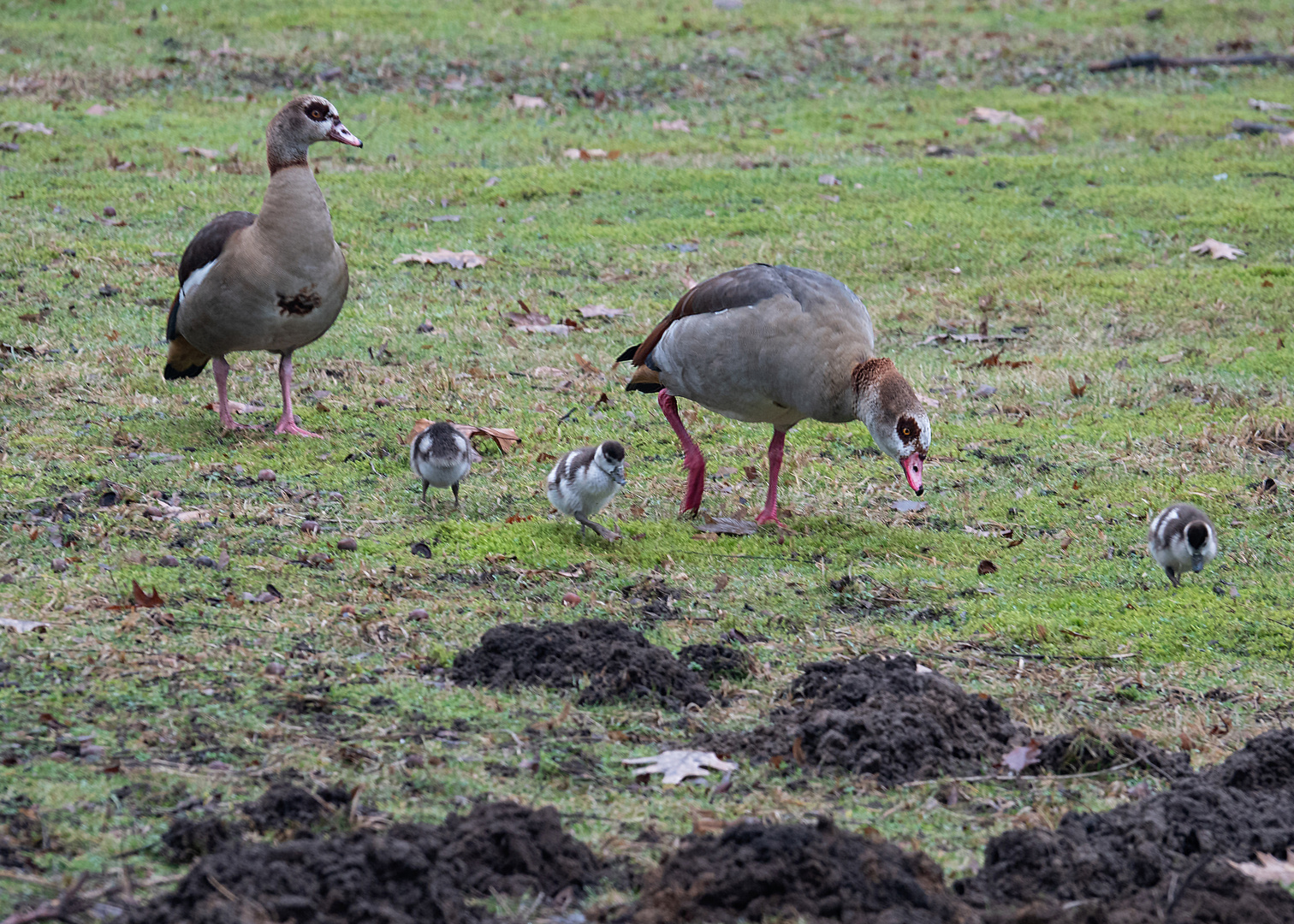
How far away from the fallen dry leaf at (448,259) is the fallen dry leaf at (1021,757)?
947 centimetres

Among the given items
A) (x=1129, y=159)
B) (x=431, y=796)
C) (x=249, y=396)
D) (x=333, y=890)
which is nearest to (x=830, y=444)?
(x=249, y=396)

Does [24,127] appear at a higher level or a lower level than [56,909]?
higher

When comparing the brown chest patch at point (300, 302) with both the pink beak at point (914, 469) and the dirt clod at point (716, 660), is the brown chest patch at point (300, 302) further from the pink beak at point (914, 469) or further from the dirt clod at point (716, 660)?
the dirt clod at point (716, 660)

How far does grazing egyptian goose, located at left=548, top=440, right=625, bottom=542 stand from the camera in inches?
269

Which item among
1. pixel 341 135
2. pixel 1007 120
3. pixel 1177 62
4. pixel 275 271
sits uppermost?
pixel 1177 62

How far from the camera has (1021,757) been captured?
4.96 m

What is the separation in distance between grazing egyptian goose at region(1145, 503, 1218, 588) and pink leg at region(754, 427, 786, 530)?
2.07 meters

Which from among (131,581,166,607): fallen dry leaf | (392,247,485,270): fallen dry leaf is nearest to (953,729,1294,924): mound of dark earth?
(131,581,166,607): fallen dry leaf

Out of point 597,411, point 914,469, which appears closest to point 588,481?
point 914,469

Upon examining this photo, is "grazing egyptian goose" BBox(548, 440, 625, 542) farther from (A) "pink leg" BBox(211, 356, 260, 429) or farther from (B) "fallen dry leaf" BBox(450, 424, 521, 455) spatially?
(A) "pink leg" BBox(211, 356, 260, 429)

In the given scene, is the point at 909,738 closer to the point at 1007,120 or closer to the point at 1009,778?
the point at 1009,778

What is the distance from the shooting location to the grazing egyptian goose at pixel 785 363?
728 centimetres

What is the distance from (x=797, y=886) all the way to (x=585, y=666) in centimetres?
185

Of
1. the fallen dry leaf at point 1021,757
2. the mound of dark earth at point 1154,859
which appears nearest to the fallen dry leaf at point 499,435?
the fallen dry leaf at point 1021,757
